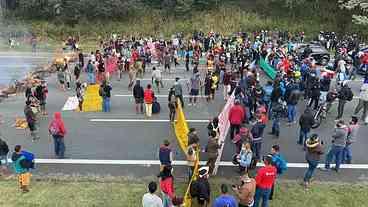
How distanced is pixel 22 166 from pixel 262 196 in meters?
6.16

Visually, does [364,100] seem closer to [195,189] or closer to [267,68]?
[267,68]

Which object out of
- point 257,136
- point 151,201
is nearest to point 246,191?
point 151,201

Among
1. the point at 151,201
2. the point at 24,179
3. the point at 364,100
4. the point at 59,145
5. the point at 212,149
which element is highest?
the point at 364,100

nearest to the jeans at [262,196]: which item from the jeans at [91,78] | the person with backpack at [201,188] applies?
the person with backpack at [201,188]

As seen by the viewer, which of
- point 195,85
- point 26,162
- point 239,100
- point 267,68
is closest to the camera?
point 26,162

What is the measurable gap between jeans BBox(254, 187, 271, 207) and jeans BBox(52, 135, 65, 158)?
6.48 m

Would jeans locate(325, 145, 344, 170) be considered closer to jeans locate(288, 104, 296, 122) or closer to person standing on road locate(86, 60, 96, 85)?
jeans locate(288, 104, 296, 122)

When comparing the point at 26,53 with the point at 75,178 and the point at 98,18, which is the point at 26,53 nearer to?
the point at 98,18

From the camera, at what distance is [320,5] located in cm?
4381

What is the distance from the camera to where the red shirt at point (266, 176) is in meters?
10.8

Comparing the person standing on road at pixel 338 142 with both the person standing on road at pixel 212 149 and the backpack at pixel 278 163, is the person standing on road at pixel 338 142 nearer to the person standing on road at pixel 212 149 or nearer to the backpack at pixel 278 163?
the backpack at pixel 278 163

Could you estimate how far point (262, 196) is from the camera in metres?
11.2

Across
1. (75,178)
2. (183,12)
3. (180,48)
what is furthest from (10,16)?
(75,178)

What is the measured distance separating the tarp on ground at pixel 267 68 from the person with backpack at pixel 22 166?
47.7 feet
